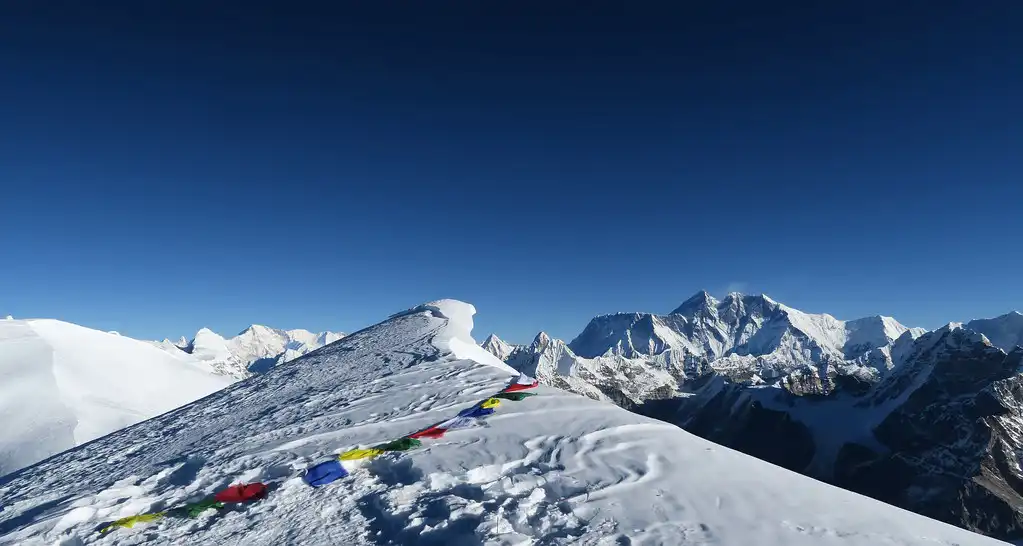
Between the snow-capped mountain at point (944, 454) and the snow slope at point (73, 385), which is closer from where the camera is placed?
the snow slope at point (73, 385)

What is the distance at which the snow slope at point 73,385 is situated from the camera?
33.5 meters

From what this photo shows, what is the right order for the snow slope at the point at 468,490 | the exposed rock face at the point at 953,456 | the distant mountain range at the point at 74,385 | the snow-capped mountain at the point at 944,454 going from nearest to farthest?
the snow slope at the point at 468,490
the distant mountain range at the point at 74,385
the exposed rock face at the point at 953,456
the snow-capped mountain at the point at 944,454

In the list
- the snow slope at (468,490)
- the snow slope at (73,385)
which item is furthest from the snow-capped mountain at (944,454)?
the snow slope at (468,490)

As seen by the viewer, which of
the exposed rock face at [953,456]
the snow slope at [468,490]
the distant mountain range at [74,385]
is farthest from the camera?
the exposed rock face at [953,456]

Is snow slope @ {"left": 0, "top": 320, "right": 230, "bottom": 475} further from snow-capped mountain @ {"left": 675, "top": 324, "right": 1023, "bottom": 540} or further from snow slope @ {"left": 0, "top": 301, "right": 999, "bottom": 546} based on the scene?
snow-capped mountain @ {"left": 675, "top": 324, "right": 1023, "bottom": 540}

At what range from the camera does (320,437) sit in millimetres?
12289

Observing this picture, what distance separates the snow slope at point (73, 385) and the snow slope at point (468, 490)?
79.6 feet

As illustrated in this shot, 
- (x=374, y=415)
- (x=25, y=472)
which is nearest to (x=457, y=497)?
(x=374, y=415)

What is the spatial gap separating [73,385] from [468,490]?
4887cm

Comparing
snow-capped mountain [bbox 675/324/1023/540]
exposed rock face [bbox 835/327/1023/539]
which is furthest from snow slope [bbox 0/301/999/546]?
exposed rock face [bbox 835/327/1023/539]

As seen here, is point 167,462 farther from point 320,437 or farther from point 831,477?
point 831,477

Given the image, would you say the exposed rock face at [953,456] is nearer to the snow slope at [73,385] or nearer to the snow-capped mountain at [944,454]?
the snow-capped mountain at [944,454]

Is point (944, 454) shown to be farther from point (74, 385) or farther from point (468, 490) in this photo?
point (74, 385)

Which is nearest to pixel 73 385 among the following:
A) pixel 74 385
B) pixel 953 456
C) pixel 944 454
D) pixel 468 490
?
pixel 74 385
